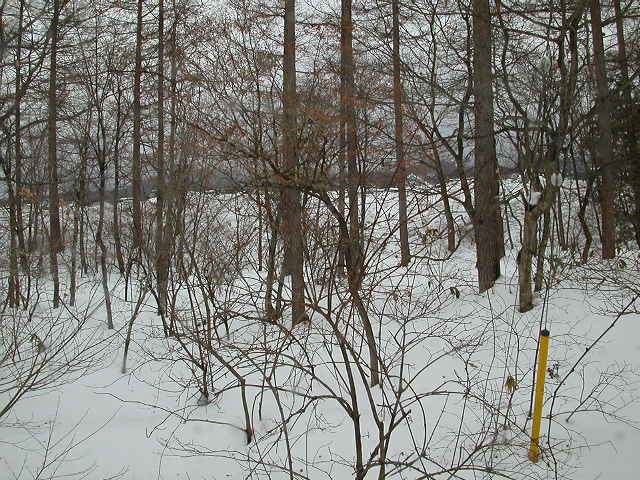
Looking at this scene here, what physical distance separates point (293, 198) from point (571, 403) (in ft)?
10.5

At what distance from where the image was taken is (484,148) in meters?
7.70

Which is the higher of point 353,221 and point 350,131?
point 350,131

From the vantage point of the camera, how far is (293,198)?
4.67m

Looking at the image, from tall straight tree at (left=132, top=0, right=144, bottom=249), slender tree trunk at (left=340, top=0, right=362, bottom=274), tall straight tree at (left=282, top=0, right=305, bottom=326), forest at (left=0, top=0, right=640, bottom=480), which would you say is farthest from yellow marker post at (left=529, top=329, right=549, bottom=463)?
→ tall straight tree at (left=132, top=0, right=144, bottom=249)

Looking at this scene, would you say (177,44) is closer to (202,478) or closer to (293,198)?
(293,198)

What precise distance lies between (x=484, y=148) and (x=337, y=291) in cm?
516

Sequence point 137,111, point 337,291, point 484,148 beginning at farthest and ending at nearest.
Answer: point 137,111, point 484,148, point 337,291

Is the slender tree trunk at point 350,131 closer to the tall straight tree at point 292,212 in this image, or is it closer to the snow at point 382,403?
the snow at point 382,403

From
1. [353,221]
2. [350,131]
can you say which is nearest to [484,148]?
[350,131]

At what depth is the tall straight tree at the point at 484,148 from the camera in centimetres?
741

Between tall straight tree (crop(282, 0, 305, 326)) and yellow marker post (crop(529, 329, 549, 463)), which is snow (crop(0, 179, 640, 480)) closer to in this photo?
yellow marker post (crop(529, 329, 549, 463))

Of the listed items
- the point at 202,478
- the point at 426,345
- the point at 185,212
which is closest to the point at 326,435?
the point at 202,478

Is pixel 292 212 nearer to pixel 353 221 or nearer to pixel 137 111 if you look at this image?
pixel 353 221

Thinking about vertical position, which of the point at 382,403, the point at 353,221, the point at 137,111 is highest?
the point at 137,111
